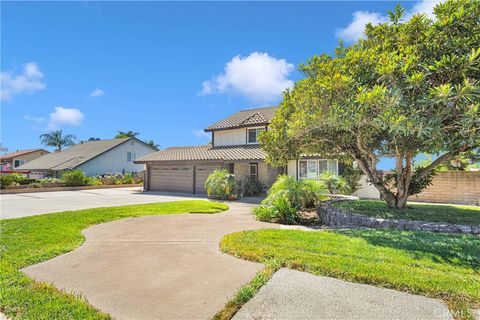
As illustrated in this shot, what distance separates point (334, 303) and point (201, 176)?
19.1 meters

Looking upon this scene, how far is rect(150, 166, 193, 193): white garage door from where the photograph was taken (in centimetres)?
2269

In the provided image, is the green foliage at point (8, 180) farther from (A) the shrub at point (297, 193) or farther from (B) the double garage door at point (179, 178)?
(A) the shrub at point (297, 193)

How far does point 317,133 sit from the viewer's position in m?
9.28

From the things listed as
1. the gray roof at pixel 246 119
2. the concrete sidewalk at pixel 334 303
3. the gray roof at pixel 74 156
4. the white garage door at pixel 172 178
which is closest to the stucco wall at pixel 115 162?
the gray roof at pixel 74 156

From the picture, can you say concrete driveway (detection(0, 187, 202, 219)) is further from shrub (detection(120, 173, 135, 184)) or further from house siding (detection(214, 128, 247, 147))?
shrub (detection(120, 173, 135, 184))

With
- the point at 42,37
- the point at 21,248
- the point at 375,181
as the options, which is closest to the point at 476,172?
the point at 375,181

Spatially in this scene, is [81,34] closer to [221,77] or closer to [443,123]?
[221,77]

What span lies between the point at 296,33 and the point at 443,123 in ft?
25.5

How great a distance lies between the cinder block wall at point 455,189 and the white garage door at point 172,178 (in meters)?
15.8

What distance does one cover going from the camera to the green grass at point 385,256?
365 centimetres

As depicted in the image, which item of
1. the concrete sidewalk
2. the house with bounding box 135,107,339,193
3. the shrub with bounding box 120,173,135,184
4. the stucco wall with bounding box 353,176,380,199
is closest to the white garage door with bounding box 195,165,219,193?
the house with bounding box 135,107,339,193

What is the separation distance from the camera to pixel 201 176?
22.0m

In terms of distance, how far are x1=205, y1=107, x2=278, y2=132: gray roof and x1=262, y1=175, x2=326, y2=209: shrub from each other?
30.1 feet

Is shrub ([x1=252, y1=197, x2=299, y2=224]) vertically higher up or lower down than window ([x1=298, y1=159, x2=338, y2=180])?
lower down
